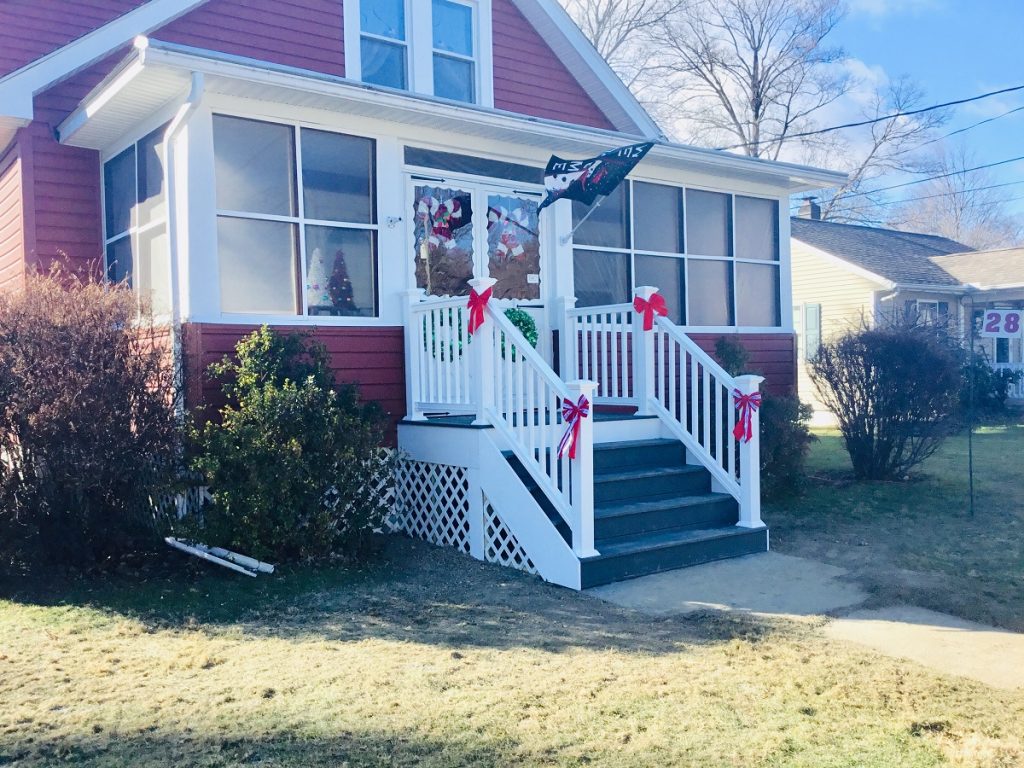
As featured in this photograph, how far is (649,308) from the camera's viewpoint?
317 inches

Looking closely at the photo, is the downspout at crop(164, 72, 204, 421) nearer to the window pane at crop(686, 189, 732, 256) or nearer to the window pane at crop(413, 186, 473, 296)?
the window pane at crop(413, 186, 473, 296)

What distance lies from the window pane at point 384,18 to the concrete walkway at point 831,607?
7028mm

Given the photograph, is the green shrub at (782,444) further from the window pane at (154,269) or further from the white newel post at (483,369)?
the window pane at (154,269)

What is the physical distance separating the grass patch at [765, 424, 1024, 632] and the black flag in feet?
11.1

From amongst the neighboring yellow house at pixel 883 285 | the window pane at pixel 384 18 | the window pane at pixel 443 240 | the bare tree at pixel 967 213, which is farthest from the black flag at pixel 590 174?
the bare tree at pixel 967 213

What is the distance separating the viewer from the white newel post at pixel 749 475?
7.29 metres

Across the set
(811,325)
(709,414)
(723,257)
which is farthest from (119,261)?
(811,325)

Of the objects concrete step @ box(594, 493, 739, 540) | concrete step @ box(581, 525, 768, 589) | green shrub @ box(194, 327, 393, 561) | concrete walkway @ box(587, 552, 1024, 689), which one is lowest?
concrete walkway @ box(587, 552, 1024, 689)

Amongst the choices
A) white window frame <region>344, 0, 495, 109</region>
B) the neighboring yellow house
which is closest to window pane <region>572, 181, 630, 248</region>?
white window frame <region>344, 0, 495, 109</region>

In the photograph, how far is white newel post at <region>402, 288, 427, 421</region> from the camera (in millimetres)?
7812

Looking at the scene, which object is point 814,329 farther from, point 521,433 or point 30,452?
point 30,452

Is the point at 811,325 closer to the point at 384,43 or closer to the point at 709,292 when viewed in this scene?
the point at 709,292

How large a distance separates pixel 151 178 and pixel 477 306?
3153mm

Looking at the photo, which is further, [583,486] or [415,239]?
[415,239]
